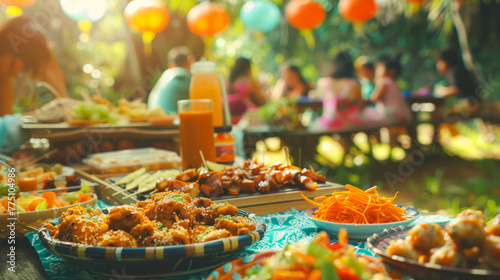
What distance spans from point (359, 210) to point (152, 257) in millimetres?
647

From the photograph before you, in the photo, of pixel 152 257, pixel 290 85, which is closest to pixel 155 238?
pixel 152 257

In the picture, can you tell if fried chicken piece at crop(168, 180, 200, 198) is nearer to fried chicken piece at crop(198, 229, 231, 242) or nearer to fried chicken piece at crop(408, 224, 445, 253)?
fried chicken piece at crop(198, 229, 231, 242)

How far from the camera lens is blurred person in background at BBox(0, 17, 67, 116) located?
5.39 metres

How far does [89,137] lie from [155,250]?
2.33m

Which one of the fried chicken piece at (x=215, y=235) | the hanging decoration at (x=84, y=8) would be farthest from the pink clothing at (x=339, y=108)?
the fried chicken piece at (x=215, y=235)

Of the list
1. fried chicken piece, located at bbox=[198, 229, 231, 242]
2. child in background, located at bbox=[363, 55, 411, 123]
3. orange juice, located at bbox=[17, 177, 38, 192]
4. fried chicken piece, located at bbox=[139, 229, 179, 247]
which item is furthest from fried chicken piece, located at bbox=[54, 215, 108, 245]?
child in background, located at bbox=[363, 55, 411, 123]

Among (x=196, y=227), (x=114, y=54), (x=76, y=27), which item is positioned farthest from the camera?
(x=114, y=54)

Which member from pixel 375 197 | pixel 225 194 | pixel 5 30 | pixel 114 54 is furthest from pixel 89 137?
pixel 114 54

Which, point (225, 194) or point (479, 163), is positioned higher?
point (225, 194)

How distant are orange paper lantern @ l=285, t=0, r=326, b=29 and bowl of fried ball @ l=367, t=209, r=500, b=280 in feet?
20.9

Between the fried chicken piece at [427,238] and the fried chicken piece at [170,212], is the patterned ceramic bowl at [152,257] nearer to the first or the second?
the fried chicken piece at [170,212]

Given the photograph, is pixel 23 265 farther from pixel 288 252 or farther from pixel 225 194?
pixel 288 252

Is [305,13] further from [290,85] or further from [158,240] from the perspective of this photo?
[158,240]

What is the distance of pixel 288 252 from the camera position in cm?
81
